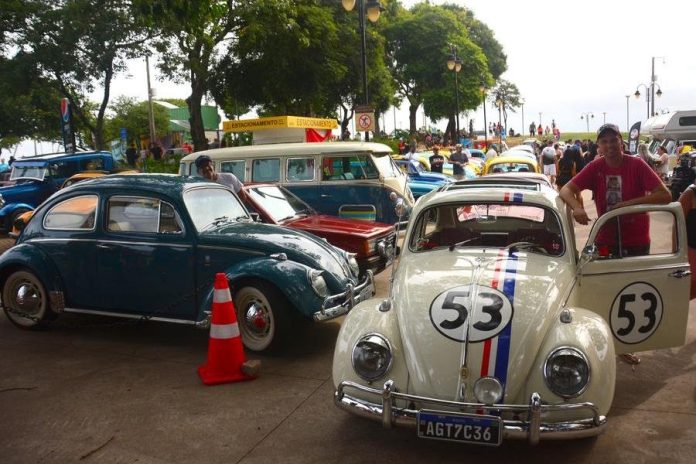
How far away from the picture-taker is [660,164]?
1858 centimetres

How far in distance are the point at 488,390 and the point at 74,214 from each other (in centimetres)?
498

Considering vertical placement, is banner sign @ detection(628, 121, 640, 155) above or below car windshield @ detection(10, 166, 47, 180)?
above

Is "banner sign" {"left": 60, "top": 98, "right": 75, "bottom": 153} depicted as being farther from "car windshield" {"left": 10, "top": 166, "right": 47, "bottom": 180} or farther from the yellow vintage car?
the yellow vintage car

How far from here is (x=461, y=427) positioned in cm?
343

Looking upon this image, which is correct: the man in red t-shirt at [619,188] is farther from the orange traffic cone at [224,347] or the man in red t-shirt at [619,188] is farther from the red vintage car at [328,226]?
the orange traffic cone at [224,347]

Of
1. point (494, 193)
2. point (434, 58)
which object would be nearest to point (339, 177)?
point (494, 193)

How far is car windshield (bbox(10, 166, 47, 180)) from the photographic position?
55.7ft

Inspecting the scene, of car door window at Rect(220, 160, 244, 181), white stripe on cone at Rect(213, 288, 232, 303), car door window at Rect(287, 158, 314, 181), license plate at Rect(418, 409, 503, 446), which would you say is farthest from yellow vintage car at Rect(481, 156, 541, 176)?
license plate at Rect(418, 409, 503, 446)

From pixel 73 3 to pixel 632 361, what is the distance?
23762 mm

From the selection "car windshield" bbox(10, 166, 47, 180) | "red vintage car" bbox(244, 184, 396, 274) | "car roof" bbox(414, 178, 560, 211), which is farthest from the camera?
"car windshield" bbox(10, 166, 47, 180)

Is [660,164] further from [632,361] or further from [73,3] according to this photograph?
[73,3]

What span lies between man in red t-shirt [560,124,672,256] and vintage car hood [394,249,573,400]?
960 mm

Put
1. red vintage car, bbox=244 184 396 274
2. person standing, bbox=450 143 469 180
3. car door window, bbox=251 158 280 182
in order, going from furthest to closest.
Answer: person standing, bbox=450 143 469 180, car door window, bbox=251 158 280 182, red vintage car, bbox=244 184 396 274

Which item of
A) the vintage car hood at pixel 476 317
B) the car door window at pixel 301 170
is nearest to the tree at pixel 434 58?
the car door window at pixel 301 170
